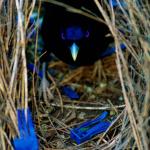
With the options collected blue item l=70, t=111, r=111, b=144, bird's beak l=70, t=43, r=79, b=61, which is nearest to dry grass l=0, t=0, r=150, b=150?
collected blue item l=70, t=111, r=111, b=144

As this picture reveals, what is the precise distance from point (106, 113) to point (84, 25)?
48 centimetres

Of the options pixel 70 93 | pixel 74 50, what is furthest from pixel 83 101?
pixel 74 50

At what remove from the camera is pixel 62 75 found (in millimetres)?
2385

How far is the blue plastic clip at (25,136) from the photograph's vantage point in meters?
1.56

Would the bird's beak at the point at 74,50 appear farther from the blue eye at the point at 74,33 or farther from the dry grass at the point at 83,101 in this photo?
the dry grass at the point at 83,101

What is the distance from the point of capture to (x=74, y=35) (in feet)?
6.81

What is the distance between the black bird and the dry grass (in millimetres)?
258

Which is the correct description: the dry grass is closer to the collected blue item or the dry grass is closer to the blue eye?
the collected blue item

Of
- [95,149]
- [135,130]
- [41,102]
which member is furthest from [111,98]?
[135,130]

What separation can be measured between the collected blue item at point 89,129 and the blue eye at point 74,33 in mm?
424

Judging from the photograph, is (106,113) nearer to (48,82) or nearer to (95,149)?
(95,149)

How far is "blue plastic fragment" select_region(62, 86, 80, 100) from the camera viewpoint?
2134 millimetres

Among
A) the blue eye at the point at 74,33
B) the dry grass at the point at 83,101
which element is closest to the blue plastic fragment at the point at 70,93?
the dry grass at the point at 83,101

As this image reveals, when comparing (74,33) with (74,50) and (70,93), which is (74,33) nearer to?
(74,50)
